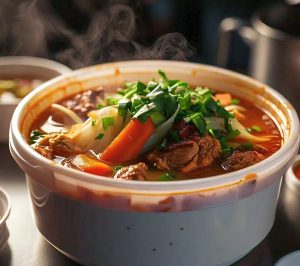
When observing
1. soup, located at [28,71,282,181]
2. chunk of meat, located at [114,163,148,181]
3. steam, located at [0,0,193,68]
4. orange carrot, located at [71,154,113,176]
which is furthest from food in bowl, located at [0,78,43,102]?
chunk of meat, located at [114,163,148,181]

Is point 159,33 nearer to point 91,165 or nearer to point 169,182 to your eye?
point 91,165

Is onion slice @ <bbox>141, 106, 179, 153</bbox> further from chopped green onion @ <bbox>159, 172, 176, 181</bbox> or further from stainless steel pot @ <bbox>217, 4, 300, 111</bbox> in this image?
stainless steel pot @ <bbox>217, 4, 300, 111</bbox>

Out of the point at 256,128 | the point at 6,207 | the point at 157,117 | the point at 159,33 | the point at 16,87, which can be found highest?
the point at 157,117

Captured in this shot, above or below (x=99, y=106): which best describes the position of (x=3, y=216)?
below

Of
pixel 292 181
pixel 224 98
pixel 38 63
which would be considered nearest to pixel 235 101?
pixel 224 98

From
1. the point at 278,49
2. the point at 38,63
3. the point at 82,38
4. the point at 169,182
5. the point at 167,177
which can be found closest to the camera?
the point at 169,182
